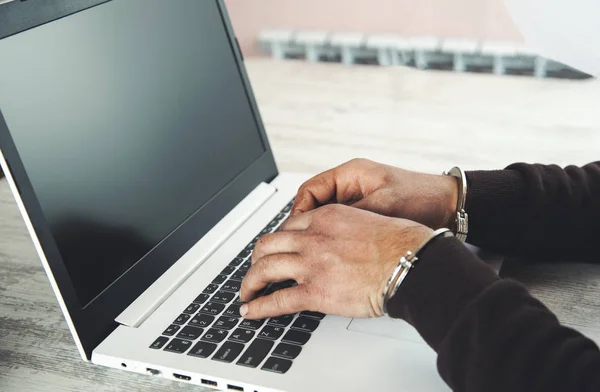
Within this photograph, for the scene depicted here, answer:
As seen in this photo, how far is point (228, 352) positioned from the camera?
27.9 inches

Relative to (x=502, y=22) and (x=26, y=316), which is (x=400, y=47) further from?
Result: (x=26, y=316)

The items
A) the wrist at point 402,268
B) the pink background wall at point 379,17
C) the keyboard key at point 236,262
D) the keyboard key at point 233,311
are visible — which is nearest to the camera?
the wrist at point 402,268

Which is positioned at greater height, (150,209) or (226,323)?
(150,209)

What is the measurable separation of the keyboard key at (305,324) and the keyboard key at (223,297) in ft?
0.31

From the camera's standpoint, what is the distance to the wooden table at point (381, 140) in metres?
0.77

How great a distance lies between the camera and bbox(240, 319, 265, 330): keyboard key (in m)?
0.75

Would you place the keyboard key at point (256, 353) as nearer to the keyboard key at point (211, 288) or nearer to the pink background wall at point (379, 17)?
the keyboard key at point (211, 288)

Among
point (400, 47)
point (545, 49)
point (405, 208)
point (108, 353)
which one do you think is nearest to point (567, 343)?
point (405, 208)

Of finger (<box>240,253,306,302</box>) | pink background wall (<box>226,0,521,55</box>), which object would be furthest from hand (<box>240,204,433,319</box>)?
pink background wall (<box>226,0,521,55</box>)

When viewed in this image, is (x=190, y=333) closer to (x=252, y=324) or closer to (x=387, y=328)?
(x=252, y=324)

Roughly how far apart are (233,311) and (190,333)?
57mm

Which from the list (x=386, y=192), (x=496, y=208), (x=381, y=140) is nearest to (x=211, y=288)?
(x=386, y=192)

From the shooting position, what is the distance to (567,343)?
568 mm

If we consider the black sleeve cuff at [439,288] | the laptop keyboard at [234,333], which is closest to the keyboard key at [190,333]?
the laptop keyboard at [234,333]
